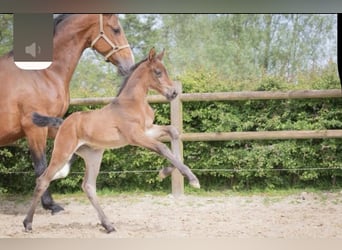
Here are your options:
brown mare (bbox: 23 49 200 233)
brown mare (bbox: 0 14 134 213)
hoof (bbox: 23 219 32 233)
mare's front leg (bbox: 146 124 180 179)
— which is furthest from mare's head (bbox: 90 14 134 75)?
hoof (bbox: 23 219 32 233)

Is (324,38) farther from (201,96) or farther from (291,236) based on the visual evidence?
(291,236)

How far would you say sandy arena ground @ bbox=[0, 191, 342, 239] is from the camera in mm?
4219

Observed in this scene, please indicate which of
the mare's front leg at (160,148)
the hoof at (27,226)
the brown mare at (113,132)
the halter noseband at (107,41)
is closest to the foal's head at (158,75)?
the brown mare at (113,132)

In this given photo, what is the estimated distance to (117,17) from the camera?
14.2 ft

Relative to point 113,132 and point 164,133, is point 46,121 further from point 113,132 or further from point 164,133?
point 164,133

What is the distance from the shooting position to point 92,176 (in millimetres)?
4277

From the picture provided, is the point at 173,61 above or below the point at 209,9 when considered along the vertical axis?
below

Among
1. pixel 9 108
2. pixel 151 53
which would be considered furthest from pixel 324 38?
pixel 9 108

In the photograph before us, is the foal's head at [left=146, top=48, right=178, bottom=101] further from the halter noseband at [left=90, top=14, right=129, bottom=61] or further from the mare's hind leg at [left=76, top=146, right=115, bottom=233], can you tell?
the mare's hind leg at [left=76, top=146, right=115, bottom=233]

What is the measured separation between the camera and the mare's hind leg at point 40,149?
424 centimetres

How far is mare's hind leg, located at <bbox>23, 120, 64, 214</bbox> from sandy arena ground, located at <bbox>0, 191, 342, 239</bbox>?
6 centimetres

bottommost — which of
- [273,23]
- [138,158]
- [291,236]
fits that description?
[291,236]

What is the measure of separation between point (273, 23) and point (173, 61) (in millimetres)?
834

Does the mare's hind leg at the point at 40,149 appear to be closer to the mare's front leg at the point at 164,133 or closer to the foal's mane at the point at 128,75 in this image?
the foal's mane at the point at 128,75
